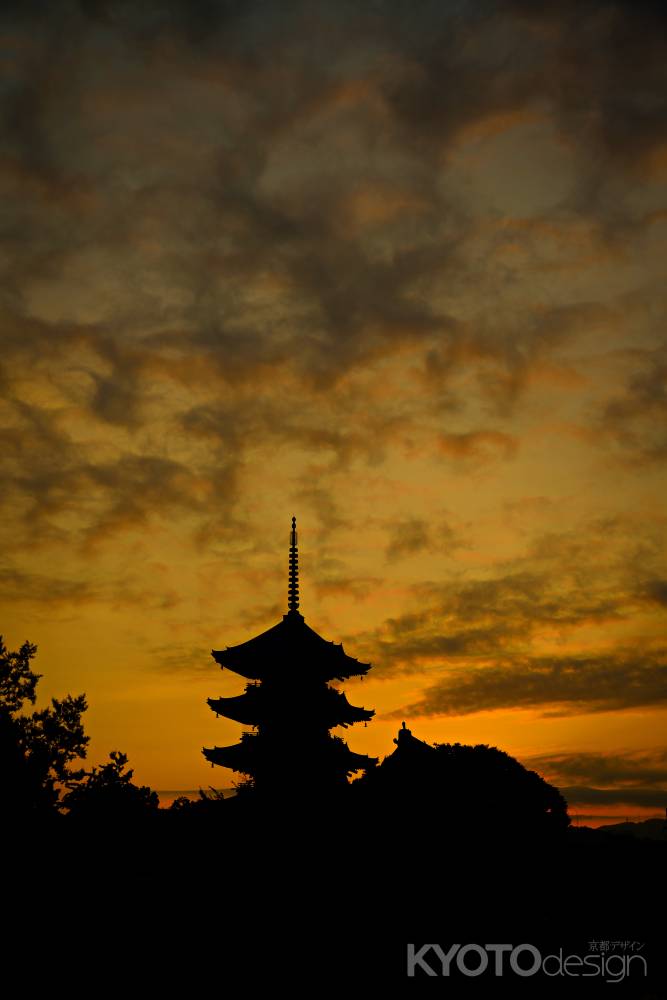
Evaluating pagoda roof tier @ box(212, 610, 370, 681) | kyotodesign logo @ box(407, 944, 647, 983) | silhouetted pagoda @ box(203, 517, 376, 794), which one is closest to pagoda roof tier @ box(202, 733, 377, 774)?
silhouetted pagoda @ box(203, 517, 376, 794)

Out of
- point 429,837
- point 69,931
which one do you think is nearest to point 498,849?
point 429,837

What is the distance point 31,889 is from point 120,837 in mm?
4286

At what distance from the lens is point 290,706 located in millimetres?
38344

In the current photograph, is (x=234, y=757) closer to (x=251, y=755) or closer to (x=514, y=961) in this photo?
(x=251, y=755)

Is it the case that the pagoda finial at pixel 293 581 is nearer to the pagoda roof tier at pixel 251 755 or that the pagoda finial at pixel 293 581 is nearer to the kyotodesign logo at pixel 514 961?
the pagoda roof tier at pixel 251 755

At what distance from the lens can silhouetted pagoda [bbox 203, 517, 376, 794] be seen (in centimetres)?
3759

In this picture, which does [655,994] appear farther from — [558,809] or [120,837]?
[558,809]

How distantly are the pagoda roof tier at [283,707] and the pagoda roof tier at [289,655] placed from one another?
0.78 meters

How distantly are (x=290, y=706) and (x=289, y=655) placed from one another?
210 centimetres

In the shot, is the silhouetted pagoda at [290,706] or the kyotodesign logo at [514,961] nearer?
the kyotodesign logo at [514,961]

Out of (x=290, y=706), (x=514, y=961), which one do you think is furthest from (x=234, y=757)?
(x=514, y=961)

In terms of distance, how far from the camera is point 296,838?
25578mm

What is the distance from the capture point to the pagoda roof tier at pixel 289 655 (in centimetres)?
3862

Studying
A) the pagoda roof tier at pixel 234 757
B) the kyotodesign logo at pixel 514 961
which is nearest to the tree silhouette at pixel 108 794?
the pagoda roof tier at pixel 234 757
